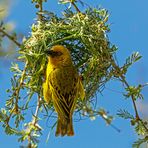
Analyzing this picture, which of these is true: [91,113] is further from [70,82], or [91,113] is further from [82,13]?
[82,13]

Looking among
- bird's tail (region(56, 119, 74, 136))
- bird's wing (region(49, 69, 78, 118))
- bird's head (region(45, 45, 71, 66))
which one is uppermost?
bird's head (region(45, 45, 71, 66))

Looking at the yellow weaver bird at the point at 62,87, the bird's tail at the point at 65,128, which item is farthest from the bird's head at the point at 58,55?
the bird's tail at the point at 65,128

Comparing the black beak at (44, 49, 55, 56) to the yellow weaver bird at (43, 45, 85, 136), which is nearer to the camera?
the yellow weaver bird at (43, 45, 85, 136)

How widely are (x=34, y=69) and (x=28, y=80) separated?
7cm

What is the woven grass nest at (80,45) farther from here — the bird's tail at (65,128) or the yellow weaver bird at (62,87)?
the bird's tail at (65,128)

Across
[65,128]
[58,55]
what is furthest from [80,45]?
[65,128]

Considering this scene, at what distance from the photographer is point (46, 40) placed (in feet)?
7.15

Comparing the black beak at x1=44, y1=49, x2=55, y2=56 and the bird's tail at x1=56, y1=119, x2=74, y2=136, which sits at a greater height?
the black beak at x1=44, y1=49, x2=55, y2=56

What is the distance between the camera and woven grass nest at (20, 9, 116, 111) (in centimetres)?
207

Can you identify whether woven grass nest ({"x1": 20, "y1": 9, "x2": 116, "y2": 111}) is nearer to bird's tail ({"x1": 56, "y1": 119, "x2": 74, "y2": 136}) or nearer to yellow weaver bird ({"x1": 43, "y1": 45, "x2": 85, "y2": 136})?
yellow weaver bird ({"x1": 43, "y1": 45, "x2": 85, "y2": 136})

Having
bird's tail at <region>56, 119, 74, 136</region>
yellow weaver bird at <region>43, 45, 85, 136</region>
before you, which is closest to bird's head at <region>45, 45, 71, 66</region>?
yellow weaver bird at <region>43, 45, 85, 136</region>

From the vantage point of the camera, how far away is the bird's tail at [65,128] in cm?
197

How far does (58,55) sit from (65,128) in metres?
0.43

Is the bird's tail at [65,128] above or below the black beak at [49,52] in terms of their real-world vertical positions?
below
